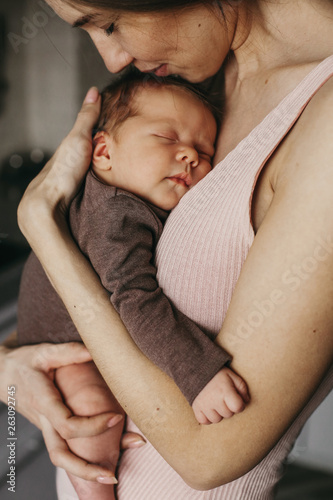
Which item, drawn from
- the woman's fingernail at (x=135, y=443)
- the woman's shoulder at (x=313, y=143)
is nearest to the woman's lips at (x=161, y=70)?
the woman's shoulder at (x=313, y=143)

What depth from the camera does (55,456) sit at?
619 millimetres

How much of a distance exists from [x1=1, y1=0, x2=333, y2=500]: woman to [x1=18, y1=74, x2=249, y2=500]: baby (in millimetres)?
22

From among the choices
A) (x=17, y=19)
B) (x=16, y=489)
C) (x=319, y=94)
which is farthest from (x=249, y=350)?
(x=17, y=19)

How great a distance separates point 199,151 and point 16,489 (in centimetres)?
66

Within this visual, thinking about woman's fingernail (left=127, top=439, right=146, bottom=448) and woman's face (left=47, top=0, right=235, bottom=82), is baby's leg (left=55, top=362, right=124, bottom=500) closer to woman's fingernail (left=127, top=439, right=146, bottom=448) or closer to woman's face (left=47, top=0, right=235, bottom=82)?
woman's fingernail (left=127, top=439, right=146, bottom=448)

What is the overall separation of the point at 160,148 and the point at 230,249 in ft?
0.72

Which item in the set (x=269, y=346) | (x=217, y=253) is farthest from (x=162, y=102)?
(x=269, y=346)

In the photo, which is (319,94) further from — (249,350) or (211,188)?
(249,350)

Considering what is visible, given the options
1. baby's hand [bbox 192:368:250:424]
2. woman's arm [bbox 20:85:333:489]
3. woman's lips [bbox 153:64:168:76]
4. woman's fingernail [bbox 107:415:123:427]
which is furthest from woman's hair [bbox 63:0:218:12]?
woman's fingernail [bbox 107:415:123:427]

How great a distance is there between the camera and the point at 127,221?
599 millimetres

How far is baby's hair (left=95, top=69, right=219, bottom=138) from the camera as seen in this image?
2.21 feet

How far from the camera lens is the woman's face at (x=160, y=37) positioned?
1.75ft

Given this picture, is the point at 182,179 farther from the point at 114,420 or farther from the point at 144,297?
the point at 114,420

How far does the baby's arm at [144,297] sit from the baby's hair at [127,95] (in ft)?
0.46
